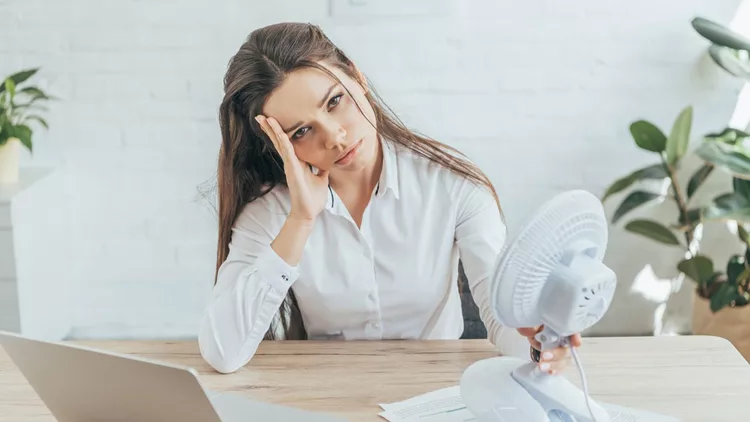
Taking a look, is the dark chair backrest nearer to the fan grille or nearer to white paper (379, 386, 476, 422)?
white paper (379, 386, 476, 422)

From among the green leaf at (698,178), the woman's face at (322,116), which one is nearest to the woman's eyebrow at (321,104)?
the woman's face at (322,116)

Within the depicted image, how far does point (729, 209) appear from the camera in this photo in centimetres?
287

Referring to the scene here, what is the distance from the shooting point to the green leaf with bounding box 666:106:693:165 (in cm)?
306

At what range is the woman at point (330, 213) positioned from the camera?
170 centimetres

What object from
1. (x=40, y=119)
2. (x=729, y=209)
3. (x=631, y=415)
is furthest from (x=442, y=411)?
(x=40, y=119)

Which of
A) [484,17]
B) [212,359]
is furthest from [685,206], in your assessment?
[212,359]

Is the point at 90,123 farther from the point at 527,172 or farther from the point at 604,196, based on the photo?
the point at 604,196

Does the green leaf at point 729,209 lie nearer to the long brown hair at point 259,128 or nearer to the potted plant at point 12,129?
the long brown hair at point 259,128

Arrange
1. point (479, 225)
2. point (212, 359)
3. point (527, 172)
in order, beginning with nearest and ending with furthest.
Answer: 1. point (212, 359)
2. point (479, 225)
3. point (527, 172)

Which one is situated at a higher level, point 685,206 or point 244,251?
point 244,251

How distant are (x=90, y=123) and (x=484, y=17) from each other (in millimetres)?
1357

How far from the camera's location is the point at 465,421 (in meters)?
1.38

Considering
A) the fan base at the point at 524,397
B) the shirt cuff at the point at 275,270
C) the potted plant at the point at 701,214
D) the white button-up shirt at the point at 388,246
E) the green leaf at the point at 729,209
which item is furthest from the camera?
the potted plant at the point at 701,214

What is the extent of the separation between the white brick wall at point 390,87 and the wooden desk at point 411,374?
66.7 inches
